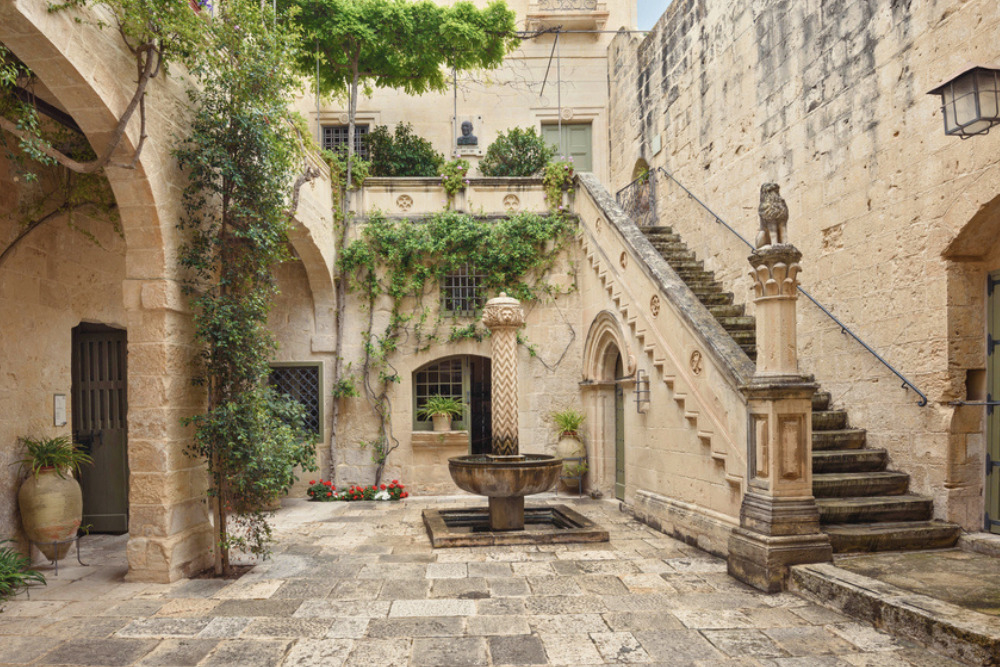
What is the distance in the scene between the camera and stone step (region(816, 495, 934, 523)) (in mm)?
5410

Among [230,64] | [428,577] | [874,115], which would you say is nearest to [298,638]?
[428,577]

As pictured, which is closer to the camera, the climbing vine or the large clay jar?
the large clay jar

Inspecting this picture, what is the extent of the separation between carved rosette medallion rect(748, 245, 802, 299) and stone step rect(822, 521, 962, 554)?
1.84 metres

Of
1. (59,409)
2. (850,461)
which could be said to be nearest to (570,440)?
(850,461)

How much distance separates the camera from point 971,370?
5.38 metres

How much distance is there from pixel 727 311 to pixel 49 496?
23.5 feet

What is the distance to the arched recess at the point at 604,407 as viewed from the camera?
9.31 metres

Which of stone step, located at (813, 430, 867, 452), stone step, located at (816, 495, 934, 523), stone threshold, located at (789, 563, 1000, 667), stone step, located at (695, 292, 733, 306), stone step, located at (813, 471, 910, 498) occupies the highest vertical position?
stone step, located at (695, 292, 733, 306)

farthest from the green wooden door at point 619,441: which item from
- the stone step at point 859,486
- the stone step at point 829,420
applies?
the stone step at point 859,486

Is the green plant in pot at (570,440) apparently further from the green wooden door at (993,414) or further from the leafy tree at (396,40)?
the leafy tree at (396,40)

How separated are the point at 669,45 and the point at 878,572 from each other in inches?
340

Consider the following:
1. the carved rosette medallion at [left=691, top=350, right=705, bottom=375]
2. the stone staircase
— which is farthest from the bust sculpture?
the stone staircase

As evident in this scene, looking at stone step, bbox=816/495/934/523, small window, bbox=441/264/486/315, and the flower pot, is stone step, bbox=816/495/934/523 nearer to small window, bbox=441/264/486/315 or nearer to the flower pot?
the flower pot

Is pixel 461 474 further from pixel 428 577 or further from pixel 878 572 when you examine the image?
pixel 878 572
